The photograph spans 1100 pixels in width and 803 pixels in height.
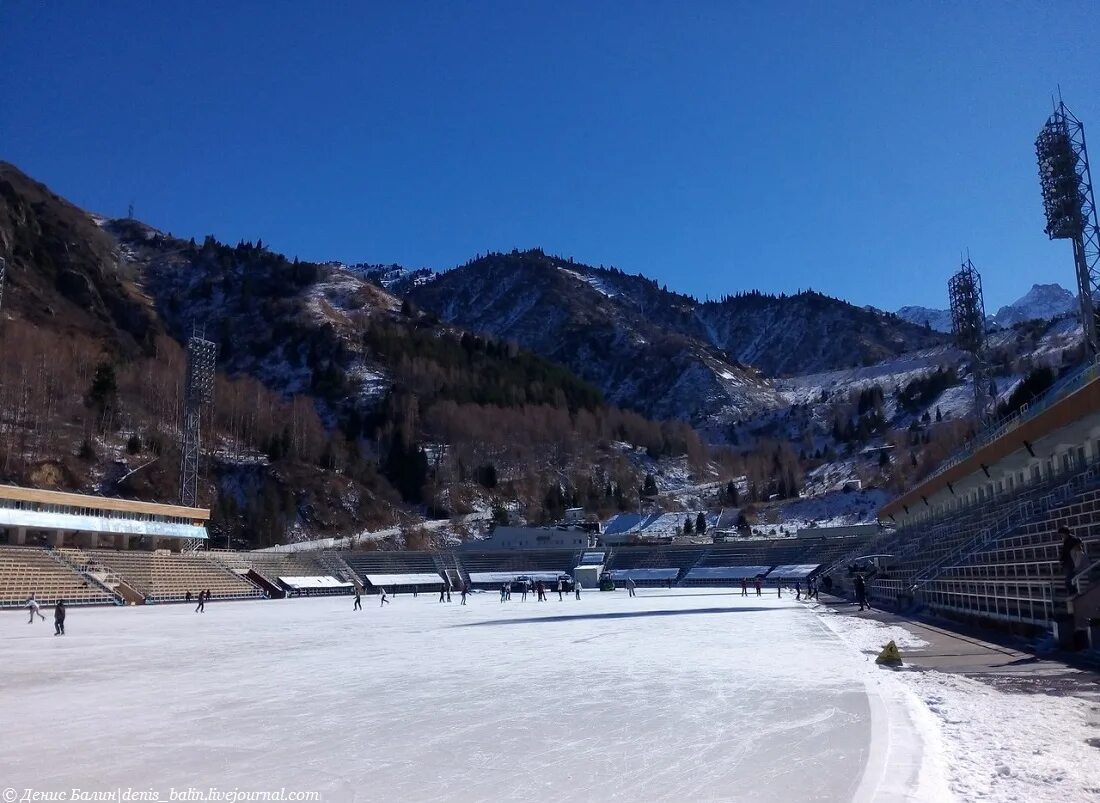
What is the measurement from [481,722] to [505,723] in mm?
296

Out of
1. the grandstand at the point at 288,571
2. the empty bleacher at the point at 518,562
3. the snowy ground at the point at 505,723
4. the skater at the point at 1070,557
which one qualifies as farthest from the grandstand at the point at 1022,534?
the grandstand at the point at 288,571

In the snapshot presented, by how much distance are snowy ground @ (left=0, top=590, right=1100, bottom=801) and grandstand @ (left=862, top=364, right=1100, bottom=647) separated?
11.4 feet

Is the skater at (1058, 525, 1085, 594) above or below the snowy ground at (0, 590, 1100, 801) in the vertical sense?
above

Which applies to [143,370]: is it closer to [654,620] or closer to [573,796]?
[654,620]

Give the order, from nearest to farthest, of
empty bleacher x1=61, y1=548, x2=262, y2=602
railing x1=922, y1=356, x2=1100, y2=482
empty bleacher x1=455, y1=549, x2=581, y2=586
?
railing x1=922, y1=356, x2=1100, y2=482 → empty bleacher x1=61, y1=548, x2=262, y2=602 → empty bleacher x1=455, y1=549, x2=581, y2=586

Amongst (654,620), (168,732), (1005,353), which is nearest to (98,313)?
(654,620)

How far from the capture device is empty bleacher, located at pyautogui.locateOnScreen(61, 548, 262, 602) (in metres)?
46.2

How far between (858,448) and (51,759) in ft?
527

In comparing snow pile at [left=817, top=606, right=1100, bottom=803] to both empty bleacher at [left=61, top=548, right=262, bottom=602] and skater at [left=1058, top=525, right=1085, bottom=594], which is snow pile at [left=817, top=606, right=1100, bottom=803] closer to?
skater at [left=1058, top=525, right=1085, bottom=594]

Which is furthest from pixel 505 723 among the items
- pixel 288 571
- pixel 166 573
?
pixel 288 571

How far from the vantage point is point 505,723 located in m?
8.94

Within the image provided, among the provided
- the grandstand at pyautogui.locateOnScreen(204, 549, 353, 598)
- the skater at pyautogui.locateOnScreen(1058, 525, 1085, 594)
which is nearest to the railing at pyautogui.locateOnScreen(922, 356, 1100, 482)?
the skater at pyautogui.locateOnScreen(1058, 525, 1085, 594)

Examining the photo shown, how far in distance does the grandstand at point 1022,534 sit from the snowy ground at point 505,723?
3.46m

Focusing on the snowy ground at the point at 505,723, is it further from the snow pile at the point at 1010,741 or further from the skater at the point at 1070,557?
the skater at the point at 1070,557
